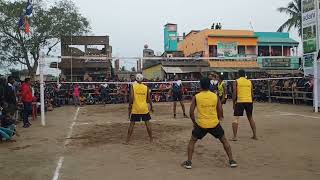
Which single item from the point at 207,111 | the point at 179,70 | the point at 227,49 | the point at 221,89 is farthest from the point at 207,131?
the point at 227,49

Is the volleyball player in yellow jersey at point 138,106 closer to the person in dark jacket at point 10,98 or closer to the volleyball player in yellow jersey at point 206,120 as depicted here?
the volleyball player in yellow jersey at point 206,120

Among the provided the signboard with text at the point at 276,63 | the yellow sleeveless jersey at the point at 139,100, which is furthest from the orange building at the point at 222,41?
the yellow sleeveless jersey at the point at 139,100

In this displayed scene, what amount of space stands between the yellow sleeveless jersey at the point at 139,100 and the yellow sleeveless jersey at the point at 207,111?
2950 mm

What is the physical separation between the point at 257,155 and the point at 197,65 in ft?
94.7

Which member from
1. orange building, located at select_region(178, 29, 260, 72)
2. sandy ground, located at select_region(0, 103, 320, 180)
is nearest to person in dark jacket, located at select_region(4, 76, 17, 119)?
sandy ground, located at select_region(0, 103, 320, 180)

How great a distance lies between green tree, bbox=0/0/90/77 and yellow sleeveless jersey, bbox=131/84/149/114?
96.7 feet

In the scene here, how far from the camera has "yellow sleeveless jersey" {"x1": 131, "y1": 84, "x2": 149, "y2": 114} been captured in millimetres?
10117

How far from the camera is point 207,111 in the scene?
24.0 ft

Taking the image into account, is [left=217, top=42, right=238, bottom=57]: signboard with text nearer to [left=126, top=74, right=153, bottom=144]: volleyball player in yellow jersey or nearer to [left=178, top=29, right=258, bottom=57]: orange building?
[left=178, top=29, right=258, bottom=57]: orange building

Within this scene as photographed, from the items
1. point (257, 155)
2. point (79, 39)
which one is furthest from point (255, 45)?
point (257, 155)

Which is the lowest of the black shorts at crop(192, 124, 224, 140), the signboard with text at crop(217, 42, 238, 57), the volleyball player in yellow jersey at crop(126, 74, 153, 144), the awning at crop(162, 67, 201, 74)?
the black shorts at crop(192, 124, 224, 140)

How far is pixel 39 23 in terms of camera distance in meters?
38.1

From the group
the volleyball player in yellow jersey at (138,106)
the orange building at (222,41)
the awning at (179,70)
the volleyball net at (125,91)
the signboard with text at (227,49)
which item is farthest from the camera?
the orange building at (222,41)

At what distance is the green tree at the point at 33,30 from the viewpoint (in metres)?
37.3
